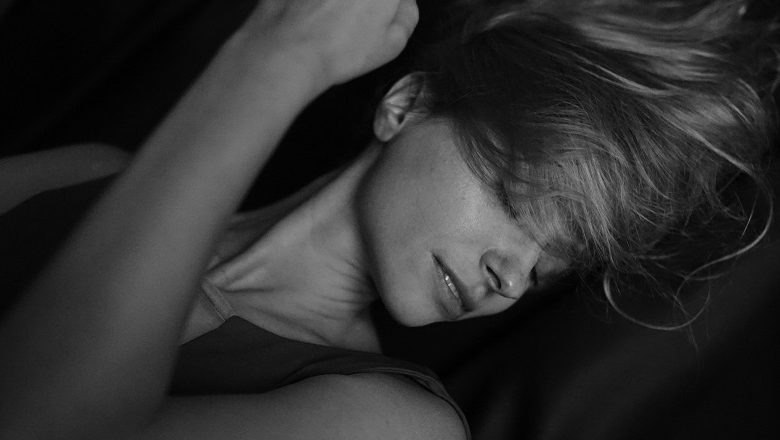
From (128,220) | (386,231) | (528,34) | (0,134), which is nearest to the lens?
(128,220)

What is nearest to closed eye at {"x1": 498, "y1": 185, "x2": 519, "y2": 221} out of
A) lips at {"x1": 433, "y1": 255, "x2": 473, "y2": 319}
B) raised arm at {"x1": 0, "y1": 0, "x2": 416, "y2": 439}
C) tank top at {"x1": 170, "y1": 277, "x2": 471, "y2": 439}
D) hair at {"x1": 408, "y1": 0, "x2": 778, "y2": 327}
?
hair at {"x1": 408, "y1": 0, "x2": 778, "y2": 327}

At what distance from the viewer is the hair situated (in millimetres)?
1012

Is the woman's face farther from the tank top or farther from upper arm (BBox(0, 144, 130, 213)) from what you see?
upper arm (BBox(0, 144, 130, 213))

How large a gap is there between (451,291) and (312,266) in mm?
230

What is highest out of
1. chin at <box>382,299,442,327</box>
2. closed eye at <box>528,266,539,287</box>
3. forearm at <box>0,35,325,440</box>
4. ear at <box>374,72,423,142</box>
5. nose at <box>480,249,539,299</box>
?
forearm at <box>0,35,325,440</box>

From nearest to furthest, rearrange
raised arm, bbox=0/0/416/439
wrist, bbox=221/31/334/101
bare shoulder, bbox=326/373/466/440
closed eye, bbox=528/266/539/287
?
raised arm, bbox=0/0/416/439
wrist, bbox=221/31/334/101
bare shoulder, bbox=326/373/466/440
closed eye, bbox=528/266/539/287

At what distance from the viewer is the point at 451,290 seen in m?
1.06

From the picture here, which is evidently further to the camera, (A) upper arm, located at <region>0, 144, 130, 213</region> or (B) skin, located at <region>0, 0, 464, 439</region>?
(A) upper arm, located at <region>0, 144, 130, 213</region>

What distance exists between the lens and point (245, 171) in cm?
71

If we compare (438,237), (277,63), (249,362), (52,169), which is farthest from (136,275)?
(52,169)

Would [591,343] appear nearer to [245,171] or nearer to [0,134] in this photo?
[245,171]

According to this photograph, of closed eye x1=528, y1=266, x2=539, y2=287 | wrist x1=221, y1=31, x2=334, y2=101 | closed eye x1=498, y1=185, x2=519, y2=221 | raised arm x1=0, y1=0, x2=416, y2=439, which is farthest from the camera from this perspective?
closed eye x1=528, y1=266, x2=539, y2=287

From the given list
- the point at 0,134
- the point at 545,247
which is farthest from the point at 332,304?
the point at 0,134

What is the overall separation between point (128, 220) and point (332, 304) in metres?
0.56
